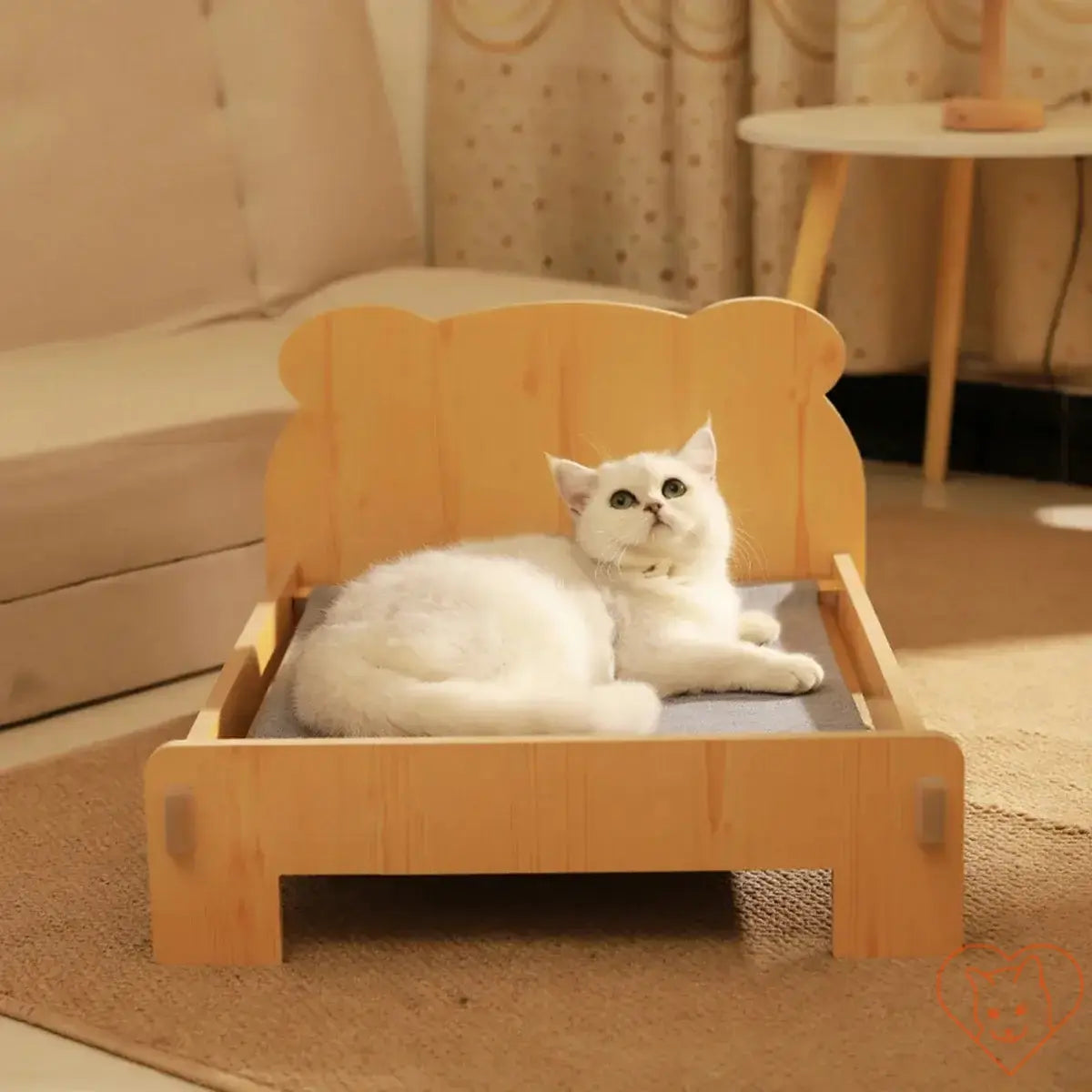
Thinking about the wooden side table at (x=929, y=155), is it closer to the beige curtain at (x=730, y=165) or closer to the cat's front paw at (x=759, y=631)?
the beige curtain at (x=730, y=165)

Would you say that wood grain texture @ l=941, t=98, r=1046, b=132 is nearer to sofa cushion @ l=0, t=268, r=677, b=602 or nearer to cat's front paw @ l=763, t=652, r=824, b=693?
sofa cushion @ l=0, t=268, r=677, b=602

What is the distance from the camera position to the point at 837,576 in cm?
179

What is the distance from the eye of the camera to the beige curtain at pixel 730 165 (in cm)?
272

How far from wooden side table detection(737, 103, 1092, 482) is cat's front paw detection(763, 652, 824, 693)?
100 centimetres

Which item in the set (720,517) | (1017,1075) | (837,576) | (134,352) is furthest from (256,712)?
(134,352)

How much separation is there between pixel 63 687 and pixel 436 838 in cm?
77

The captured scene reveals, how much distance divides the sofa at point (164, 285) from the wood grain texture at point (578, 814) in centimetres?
58

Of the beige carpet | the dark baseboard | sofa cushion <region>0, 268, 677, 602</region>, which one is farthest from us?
the dark baseboard

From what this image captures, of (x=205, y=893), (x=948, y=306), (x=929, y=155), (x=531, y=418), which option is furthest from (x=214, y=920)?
(x=948, y=306)

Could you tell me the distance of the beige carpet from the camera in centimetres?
122

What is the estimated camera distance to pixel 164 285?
2467 mm

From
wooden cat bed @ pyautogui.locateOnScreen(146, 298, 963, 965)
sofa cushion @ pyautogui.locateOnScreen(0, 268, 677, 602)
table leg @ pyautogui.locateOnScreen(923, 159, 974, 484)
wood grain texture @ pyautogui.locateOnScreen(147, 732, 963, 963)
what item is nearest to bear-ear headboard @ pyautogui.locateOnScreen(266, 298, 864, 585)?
wooden cat bed @ pyautogui.locateOnScreen(146, 298, 963, 965)

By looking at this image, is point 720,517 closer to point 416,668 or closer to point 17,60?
point 416,668

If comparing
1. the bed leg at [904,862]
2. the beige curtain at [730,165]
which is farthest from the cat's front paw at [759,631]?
the beige curtain at [730,165]
